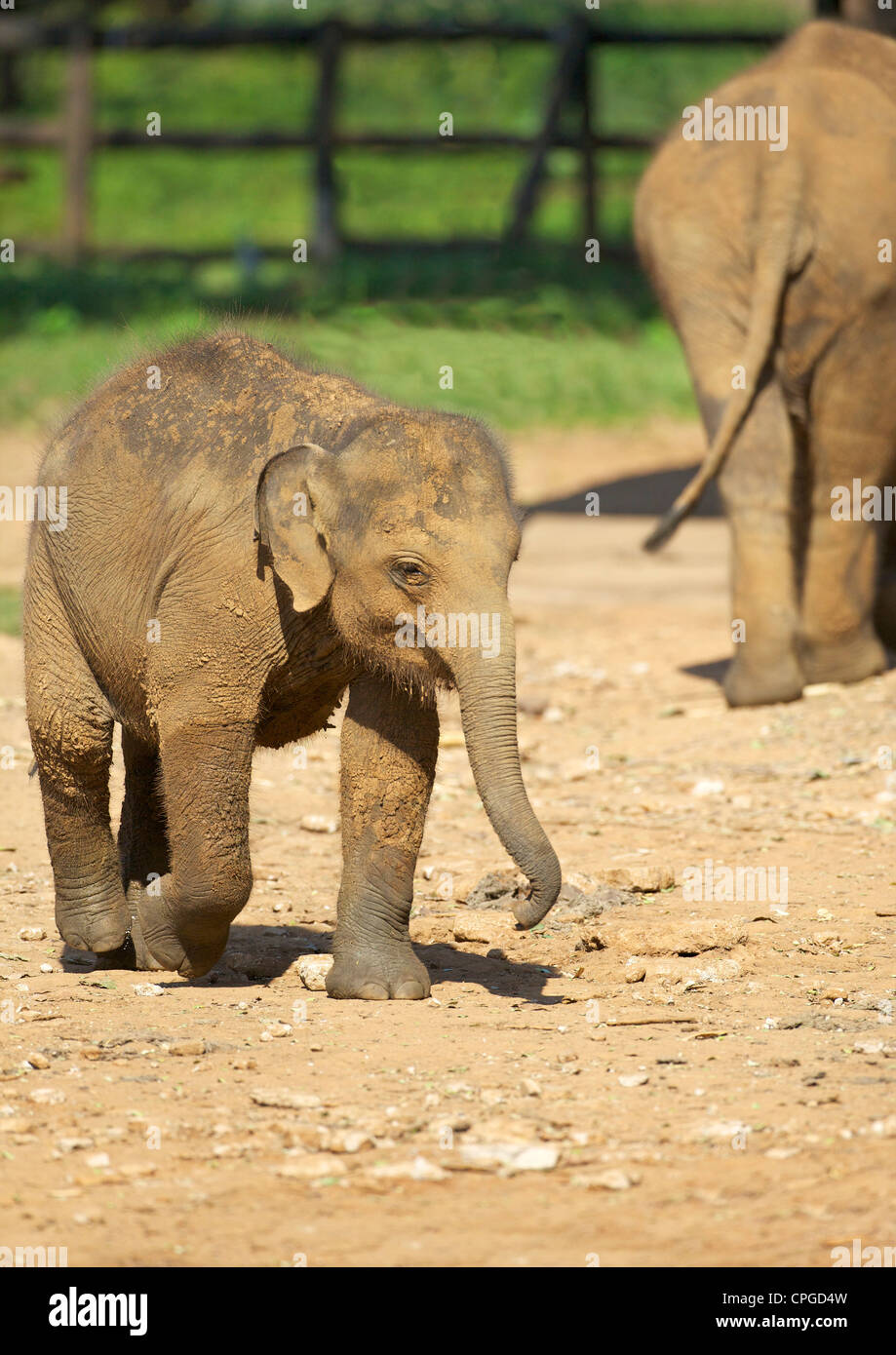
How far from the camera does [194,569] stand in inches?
197

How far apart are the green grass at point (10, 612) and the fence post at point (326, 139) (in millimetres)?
8967

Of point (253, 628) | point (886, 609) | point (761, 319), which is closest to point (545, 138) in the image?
point (886, 609)

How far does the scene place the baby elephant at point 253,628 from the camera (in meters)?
4.69

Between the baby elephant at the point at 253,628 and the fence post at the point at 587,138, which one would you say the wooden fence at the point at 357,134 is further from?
the baby elephant at the point at 253,628

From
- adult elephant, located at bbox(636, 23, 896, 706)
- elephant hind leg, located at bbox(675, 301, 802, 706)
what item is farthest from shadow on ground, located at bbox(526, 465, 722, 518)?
elephant hind leg, located at bbox(675, 301, 802, 706)

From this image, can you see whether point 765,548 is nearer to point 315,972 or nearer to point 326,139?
point 315,972

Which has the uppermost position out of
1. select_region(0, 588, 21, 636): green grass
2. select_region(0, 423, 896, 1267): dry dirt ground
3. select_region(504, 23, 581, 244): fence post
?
select_region(504, 23, 581, 244): fence post

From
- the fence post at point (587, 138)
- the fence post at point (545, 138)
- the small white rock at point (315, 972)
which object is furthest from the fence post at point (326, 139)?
the small white rock at point (315, 972)

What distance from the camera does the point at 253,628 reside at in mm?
4980

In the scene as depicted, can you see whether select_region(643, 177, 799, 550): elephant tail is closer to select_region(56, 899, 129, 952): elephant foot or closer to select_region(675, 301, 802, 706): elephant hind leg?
select_region(675, 301, 802, 706): elephant hind leg

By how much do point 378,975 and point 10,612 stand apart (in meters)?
6.25

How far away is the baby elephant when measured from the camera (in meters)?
4.69

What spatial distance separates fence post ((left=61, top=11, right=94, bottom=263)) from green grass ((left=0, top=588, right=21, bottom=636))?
9.95m

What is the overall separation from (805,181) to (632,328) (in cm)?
991
